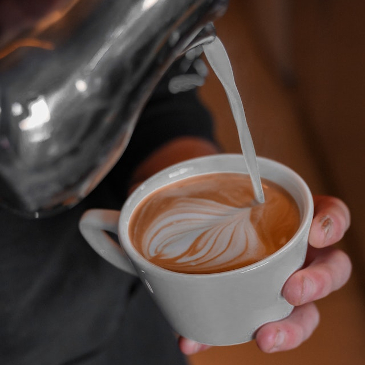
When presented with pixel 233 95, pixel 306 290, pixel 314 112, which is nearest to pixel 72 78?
pixel 233 95

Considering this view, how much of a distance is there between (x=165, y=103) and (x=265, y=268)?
0.31m

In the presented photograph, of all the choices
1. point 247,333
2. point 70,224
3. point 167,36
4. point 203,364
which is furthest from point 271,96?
point 167,36

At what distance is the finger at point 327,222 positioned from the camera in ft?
1.33

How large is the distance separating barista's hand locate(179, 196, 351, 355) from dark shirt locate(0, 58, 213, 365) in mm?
119

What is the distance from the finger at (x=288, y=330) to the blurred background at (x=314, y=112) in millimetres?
642

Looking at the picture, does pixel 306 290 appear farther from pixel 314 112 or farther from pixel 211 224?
pixel 314 112

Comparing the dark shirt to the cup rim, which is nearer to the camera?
the cup rim

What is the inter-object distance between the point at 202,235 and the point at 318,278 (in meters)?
0.10

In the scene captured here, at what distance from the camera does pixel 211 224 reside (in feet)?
1.44

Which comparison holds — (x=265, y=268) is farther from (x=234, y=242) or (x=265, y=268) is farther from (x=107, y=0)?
(x=107, y=0)

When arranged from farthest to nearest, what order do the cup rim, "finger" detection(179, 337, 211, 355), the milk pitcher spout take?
"finger" detection(179, 337, 211, 355) < the cup rim < the milk pitcher spout

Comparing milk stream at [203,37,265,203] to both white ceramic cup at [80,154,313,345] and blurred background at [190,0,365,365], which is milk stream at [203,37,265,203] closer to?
white ceramic cup at [80,154,313,345]

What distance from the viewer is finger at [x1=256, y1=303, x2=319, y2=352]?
41 cm

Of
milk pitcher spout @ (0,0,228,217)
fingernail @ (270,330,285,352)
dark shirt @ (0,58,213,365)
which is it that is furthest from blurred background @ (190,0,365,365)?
milk pitcher spout @ (0,0,228,217)
